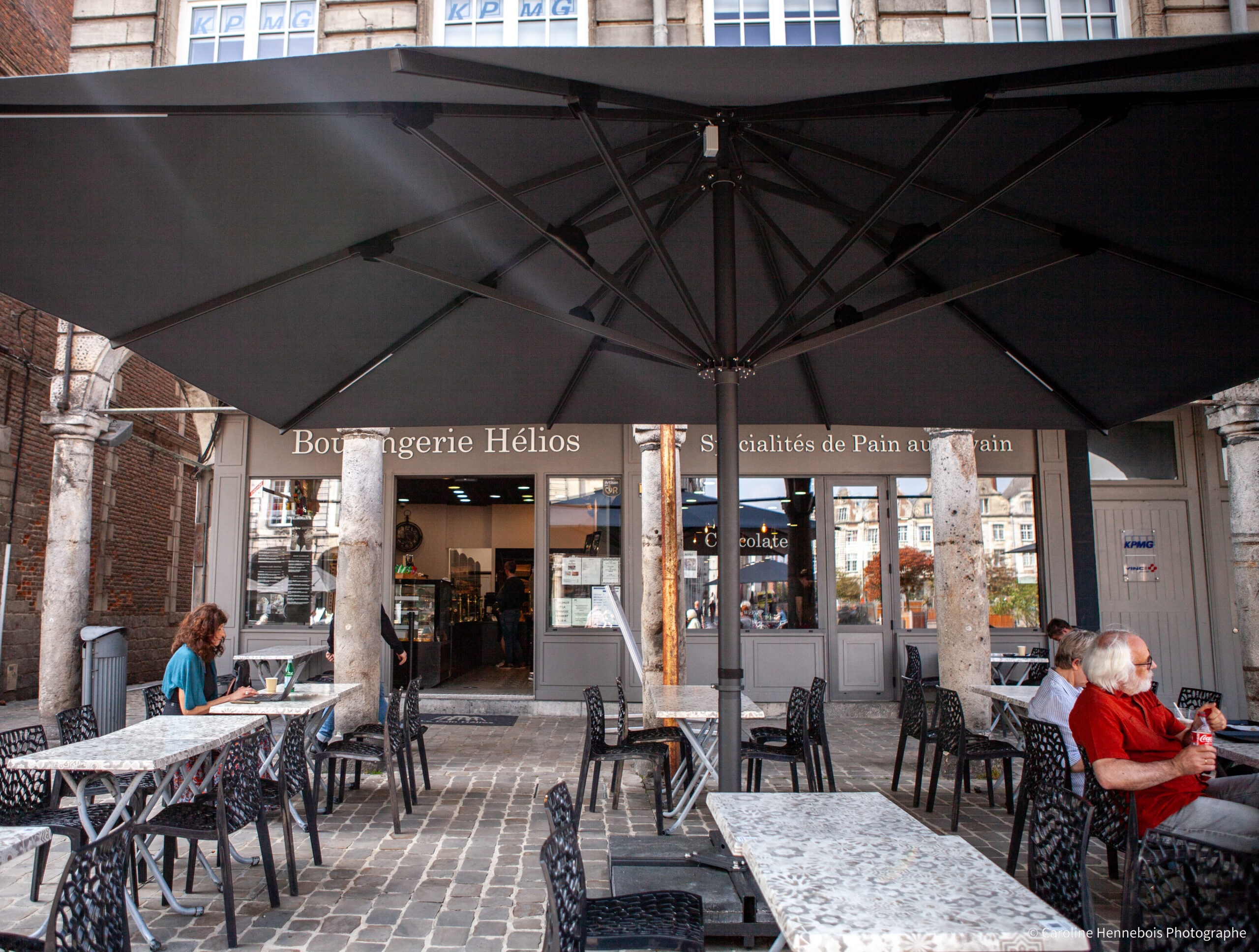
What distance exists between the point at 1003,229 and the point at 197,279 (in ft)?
11.5

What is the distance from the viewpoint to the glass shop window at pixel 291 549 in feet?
37.5

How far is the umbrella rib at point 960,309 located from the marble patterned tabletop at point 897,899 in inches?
79.8

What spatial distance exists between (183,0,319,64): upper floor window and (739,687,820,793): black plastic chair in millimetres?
9072

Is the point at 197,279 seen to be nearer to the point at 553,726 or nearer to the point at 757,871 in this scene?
the point at 757,871

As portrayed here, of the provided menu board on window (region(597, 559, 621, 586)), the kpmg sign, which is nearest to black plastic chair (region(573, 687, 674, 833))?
menu board on window (region(597, 559, 621, 586))

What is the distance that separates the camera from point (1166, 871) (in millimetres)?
2502

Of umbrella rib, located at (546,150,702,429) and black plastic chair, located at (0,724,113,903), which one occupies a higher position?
umbrella rib, located at (546,150,702,429)

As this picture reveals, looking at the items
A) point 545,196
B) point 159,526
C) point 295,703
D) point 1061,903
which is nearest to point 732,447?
point 545,196

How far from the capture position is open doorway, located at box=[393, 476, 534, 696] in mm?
12227

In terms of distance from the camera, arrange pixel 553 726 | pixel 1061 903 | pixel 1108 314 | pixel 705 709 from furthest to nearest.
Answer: pixel 553 726, pixel 705 709, pixel 1108 314, pixel 1061 903

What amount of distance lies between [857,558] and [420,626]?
6.35 m

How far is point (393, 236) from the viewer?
3.45 meters

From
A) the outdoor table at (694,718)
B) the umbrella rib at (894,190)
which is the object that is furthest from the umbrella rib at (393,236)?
the outdoor table at (694,718)

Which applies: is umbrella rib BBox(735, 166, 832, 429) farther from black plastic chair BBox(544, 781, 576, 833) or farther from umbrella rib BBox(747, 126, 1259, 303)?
black plastic chair BBox(544, 781, 576, 833)
